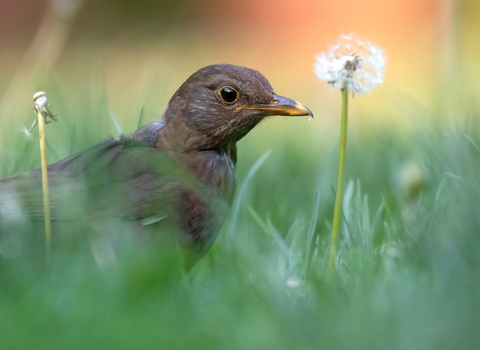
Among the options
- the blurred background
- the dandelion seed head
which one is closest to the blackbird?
the blurred background

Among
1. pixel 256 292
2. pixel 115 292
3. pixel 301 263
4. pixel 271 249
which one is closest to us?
pixel 115 292

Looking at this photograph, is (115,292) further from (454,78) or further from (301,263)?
(454,78)

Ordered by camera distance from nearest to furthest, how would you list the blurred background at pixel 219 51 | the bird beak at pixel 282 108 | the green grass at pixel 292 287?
the green grass at pixel 292 287 → the bird beak at pixel 282 108 → the blurred background at pixel 219 51

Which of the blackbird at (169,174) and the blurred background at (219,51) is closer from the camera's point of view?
the blackbird at (169,174)

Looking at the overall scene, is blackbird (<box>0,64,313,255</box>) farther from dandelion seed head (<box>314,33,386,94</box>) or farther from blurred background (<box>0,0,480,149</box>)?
dandelion seed head (<box>314,33,386,94</box>)

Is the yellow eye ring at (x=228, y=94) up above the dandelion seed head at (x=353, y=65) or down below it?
below

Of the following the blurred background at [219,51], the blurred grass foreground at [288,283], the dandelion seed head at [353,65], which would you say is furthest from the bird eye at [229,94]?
the dandelion seed head at [353,65]

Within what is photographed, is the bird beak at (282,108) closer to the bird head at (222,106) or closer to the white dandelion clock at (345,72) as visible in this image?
the bird head at (222,106)

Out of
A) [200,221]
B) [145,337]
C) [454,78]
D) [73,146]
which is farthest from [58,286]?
[454,78]
